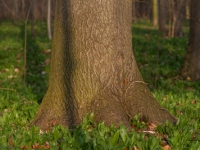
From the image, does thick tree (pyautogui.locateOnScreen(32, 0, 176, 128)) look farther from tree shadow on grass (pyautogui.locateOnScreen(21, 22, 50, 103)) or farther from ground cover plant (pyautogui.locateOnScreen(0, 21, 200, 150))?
tree shadow on grass (pyautogui.locateOnScreen(21, 22, 50, 103))

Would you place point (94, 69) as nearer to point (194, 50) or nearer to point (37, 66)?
point (194, 50)

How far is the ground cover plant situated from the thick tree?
17 centimetres

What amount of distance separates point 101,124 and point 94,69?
677 mm

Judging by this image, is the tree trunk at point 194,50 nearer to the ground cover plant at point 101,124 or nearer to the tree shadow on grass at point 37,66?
the ground cover plant at point 101,124

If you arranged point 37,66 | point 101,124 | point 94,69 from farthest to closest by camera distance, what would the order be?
point 37,66
point 94,69
point 101,124

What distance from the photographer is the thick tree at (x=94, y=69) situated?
4.66 m

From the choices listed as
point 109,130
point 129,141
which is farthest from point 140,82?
point 129,141

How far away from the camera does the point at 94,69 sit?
184 inches

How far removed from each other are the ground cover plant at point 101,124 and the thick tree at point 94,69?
17 cm

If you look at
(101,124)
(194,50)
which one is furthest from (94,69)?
(194,50)

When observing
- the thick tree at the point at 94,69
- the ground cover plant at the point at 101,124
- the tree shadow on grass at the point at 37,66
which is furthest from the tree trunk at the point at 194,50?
the thick tree at the point at 94,69

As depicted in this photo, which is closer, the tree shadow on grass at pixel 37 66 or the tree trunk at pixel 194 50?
the tree shadow on grass at pixel 37 66

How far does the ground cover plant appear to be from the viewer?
12.9ft

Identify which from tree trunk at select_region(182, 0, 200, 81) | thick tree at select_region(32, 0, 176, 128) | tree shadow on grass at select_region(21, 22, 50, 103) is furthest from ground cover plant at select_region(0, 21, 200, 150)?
tree trunk at select_region(182, 0, 200, 81)
